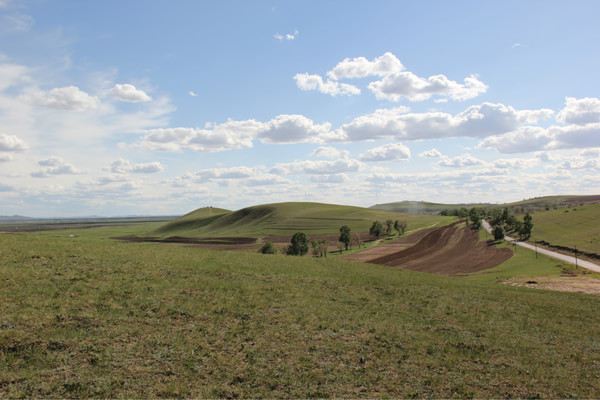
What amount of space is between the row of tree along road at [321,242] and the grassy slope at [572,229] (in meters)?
54.6

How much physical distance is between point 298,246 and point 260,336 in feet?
283

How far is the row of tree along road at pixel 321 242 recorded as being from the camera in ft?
330

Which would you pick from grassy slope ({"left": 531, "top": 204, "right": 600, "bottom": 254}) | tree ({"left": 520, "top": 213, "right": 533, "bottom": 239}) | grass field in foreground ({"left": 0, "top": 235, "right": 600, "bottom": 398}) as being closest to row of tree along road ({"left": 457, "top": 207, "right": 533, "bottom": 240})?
tree ({"left": 520, "top": 213, "right": 533, "bottom": 239})

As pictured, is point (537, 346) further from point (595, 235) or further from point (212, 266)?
point (595, 235)

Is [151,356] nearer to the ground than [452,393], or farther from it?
farther from it

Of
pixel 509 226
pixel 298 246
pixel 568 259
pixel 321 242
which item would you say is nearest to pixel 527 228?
pixel 509 226

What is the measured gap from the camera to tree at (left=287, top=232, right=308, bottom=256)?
100931 millimetres

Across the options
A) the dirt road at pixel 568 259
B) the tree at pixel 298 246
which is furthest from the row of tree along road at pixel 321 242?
the dirt road at pixel 568 259

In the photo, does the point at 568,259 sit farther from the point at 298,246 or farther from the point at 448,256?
the point at 298,246

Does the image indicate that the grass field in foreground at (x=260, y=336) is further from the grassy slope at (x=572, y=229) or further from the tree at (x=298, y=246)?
the grassy slope at (x=572, y=229)

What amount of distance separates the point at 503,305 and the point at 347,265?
50.7 ft

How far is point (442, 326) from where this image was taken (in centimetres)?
1919

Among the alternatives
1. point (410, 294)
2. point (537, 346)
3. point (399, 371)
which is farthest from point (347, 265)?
point (399, 371)

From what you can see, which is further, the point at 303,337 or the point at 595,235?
the point at 595,235
